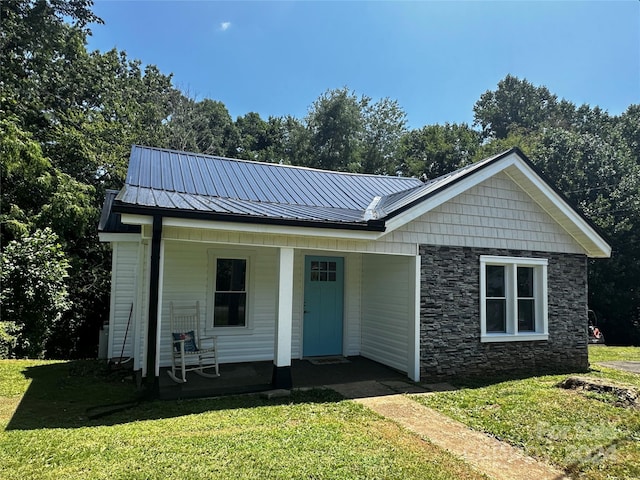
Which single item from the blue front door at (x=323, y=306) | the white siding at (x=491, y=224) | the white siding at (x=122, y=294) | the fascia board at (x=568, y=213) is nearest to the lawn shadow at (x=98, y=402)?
the white siding at (x=122, y=294)

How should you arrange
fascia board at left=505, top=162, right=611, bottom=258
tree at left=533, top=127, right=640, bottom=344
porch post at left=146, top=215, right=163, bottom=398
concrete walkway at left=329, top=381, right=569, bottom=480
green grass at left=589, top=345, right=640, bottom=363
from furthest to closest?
tree at left=533, top=127, right=640, bottom=344, green grass at left=589, top=345, right=640, bottom=363, fascia board at left=505, top=162, right=611, bottom=258, porch post at left=146, top=215, right=163, bottom=398, concrete walkway at left=329, top=381, right=569, bottom=480

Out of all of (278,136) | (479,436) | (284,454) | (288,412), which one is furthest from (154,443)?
(278,136)

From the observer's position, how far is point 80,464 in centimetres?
370

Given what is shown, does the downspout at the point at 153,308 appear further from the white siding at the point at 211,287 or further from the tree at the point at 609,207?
the tree at the point at 609,207

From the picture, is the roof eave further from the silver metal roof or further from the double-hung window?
the double-hung window

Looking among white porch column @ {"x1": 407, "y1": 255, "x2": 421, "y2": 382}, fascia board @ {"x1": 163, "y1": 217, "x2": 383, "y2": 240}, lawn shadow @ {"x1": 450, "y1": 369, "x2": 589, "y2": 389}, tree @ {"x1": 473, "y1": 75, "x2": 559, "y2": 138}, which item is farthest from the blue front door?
tree @ {"x1": 473, "y1": 75, "x2": 559, "y2": 138}

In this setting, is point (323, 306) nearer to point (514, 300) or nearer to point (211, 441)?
point (514, 300)

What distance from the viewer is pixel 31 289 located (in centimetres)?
971

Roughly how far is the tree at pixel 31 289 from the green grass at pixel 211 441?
4307 mm

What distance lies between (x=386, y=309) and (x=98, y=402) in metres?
5.37

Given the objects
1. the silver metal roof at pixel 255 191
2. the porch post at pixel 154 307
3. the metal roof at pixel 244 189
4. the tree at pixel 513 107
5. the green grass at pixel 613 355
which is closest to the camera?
the porch post at pixel 154 307

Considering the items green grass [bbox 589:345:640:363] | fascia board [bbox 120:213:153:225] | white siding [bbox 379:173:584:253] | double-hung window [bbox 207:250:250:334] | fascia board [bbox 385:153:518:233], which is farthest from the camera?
green grass [bbox 589:345:640:363]

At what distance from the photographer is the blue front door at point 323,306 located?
358 inches

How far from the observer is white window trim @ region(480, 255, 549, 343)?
319 inches
